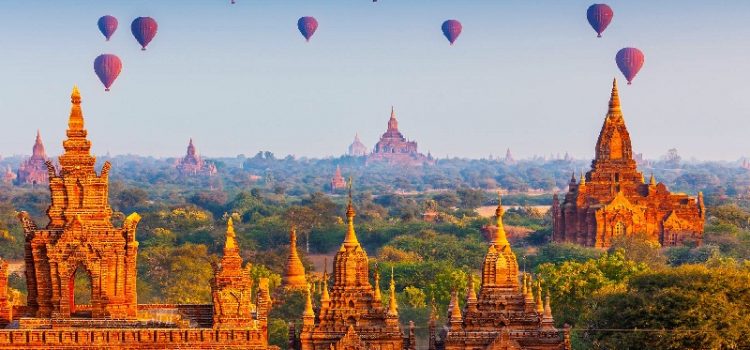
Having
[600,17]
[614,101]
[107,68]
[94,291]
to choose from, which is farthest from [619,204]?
[94,291]

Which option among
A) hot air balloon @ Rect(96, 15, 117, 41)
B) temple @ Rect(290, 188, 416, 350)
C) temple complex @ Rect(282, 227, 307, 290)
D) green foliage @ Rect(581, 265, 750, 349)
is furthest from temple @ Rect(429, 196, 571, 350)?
hot air balloon @ Rect(96, 15, 117, 41)

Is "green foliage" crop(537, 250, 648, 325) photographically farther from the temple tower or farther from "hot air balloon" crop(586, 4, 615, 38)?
"hot air balloon" crop(586, 4, 615, 38)

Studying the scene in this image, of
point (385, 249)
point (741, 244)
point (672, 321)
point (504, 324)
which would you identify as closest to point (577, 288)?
point (672, 321)

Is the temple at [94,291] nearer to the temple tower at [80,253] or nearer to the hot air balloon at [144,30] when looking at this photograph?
the temple tower at [80,253]

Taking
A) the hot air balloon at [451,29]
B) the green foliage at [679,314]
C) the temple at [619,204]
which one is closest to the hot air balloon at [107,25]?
the hot air balloon at [451,29]

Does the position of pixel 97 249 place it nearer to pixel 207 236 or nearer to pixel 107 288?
pixel 107 288

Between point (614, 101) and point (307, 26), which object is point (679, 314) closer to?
point (614, 101)
